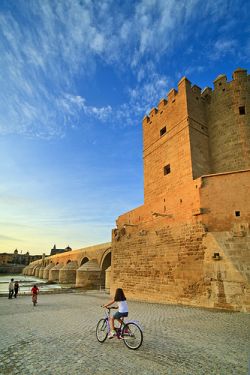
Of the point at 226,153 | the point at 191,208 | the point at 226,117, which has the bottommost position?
the point at 191,208

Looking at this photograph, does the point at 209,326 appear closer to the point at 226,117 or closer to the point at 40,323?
the point at 40,323

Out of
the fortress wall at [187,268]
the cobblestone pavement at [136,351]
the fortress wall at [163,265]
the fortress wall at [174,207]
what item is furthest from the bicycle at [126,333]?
the fortress wall at [174,207]

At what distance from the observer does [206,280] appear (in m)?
8.44

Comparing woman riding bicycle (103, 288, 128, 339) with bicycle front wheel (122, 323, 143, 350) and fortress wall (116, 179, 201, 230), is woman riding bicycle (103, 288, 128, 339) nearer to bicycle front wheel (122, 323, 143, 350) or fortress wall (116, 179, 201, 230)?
bicycle front wheel (122, 323, 143, 350)

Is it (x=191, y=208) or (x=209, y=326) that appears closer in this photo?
(x=209, y=326)

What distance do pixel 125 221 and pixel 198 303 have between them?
8056 millimetres

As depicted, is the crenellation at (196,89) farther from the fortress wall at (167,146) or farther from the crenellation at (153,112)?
the crenellation at (153,112)

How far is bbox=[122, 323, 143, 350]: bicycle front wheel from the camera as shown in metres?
4.04

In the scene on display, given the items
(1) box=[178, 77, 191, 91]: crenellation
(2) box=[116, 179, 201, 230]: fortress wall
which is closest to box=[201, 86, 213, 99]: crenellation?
(1) box=[178, 77, 191, 91]: crenellation

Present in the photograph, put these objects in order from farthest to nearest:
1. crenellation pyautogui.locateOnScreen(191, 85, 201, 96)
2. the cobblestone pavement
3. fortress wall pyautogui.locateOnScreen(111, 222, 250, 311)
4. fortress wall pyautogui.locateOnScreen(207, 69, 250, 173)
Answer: crenellation pyautogui.locateOnScreen(191, 85, 201, 96) < fortress wall pyautogui.locateOnScreen(207, 69, 250, 173) < fortress wall pyautogui.locateOnScreen(111, 222, 250, 311) < the cobblestone pavement

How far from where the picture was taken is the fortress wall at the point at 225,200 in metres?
8.61

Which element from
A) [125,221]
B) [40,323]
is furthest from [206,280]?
[125,221]

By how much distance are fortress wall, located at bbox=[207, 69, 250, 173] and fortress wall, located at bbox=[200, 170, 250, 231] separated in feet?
8.41

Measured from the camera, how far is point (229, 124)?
12.0 metres
